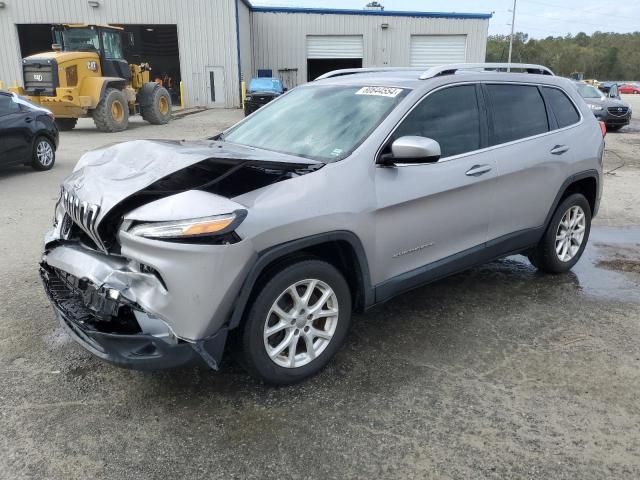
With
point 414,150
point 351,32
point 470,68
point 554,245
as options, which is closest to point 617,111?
point 554,245

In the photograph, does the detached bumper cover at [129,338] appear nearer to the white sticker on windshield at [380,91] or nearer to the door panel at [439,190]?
the door panel at [439,190]

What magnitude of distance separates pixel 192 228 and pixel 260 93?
70.5ft

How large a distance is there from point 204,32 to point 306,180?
99.6ft

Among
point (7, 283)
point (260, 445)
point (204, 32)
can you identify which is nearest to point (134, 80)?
point (204, 32)

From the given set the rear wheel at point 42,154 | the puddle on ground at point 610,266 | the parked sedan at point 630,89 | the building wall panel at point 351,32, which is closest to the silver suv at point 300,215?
the puddle on ground at point 610,266

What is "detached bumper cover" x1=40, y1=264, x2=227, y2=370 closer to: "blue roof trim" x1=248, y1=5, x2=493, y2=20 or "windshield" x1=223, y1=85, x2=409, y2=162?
"windshield" x1=223, y1=85, x2=409, y2=162

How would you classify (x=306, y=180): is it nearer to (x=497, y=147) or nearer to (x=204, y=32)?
(x=497, y=147)

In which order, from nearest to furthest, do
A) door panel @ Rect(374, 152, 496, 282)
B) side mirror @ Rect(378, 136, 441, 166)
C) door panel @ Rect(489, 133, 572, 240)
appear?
side mirror @ Rect(378, 136, 441, 166) → door panel @ Rect(374, 152, 496, 282) → door panel @ Rect(489, 133, 572, 240)

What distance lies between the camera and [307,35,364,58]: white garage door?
117ft

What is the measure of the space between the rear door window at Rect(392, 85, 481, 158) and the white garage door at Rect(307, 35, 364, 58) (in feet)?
111

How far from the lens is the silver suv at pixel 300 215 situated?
271cm

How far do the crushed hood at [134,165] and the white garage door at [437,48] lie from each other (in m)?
35.1

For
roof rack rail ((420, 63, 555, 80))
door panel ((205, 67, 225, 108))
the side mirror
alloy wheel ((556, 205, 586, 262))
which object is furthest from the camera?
door panel ((205, 67, 225, 108))

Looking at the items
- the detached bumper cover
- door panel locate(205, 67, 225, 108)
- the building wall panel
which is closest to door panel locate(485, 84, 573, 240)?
the detached bumper cover
